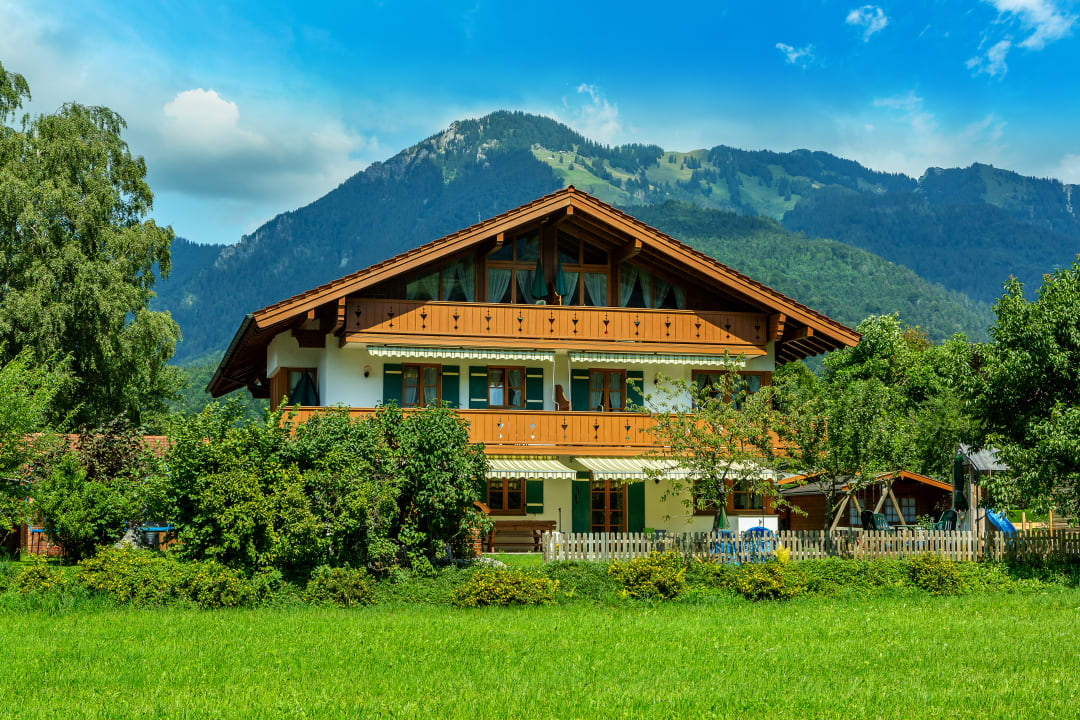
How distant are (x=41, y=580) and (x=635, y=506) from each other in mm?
16705

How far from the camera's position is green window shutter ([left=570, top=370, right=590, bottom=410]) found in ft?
105

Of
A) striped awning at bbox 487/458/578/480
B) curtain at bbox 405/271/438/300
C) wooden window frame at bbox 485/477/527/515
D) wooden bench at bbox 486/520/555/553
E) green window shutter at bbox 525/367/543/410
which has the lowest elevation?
wooden bench at bbox 486/520/555/553

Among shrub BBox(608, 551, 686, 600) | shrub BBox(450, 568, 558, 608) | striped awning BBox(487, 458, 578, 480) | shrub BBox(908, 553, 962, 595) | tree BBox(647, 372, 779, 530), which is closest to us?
shrub BBox(450, 568, 558, 608)

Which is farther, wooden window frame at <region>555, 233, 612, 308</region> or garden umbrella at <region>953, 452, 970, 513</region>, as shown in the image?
wooden window frame at <region>555, 233, 612, 308</region>

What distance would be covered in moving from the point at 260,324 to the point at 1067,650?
1929 centimetres

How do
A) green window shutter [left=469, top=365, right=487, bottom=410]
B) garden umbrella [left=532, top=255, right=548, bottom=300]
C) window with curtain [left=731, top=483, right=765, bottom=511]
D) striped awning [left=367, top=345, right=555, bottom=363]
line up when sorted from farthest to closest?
window with curtain [left=731, top=483, right=765, bottom=511] → green window shutter [left=469, top=365, right=487, bottom=410] → garden umbrella [left=532, top=255, right=548, bottom=300] → striped awning [left=367, top=345, right=555, bottom=363]

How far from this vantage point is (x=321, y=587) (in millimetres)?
20172

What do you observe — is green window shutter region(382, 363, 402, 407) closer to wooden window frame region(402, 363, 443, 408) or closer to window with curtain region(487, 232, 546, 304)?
wooden window frame region(402, 363, 443, 408)

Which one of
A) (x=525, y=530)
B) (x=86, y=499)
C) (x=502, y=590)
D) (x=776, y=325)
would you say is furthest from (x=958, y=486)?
(x=86, y=499)

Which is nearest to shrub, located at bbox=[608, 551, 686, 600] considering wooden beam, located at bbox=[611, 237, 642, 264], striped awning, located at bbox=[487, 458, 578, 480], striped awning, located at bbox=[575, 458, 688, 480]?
striped awning, located at bbox=[575, 458, 688, 480]

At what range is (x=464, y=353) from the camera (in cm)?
3005

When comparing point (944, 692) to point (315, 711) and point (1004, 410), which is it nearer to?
point (315, 711)

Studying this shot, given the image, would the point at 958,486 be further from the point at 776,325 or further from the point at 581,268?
the point at 581,268

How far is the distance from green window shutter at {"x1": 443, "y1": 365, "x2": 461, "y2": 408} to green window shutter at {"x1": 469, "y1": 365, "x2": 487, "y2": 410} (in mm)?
327
